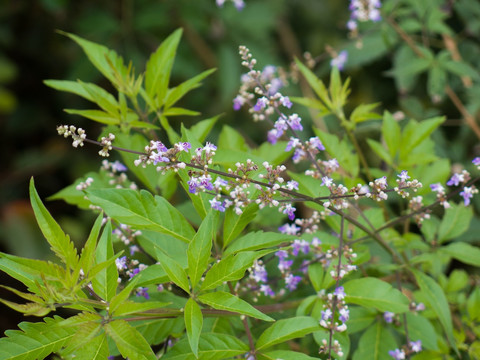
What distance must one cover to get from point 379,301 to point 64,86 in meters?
1.08

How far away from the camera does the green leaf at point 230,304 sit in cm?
Answer: 106

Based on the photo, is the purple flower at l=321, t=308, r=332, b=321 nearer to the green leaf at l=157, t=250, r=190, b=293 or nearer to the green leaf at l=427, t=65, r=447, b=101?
the green leaf at l=157, t=250, r=190, b=293

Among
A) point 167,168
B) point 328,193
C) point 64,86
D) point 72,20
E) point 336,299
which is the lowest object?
point 336,299

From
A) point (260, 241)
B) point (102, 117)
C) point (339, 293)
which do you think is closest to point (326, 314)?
point (339, 293)

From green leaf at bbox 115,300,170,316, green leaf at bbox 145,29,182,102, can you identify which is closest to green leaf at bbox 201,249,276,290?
Answer: green leaf at bbox 115,300,170,316

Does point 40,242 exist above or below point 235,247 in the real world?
above

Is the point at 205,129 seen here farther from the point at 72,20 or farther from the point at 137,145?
the point at 72,20

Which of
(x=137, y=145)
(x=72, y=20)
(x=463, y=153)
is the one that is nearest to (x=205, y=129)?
(x=137, y=145)

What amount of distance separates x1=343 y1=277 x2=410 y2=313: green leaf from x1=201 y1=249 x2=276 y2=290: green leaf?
0.34 meters

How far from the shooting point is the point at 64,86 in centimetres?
149

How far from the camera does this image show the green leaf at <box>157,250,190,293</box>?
3.55 feet

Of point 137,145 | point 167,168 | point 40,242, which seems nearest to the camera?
point 167,168

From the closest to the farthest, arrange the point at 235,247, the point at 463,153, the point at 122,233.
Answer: the point at 235,247
the point at 122,233
the point at 463,153

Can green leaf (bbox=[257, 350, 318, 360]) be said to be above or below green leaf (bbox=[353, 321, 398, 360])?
below
